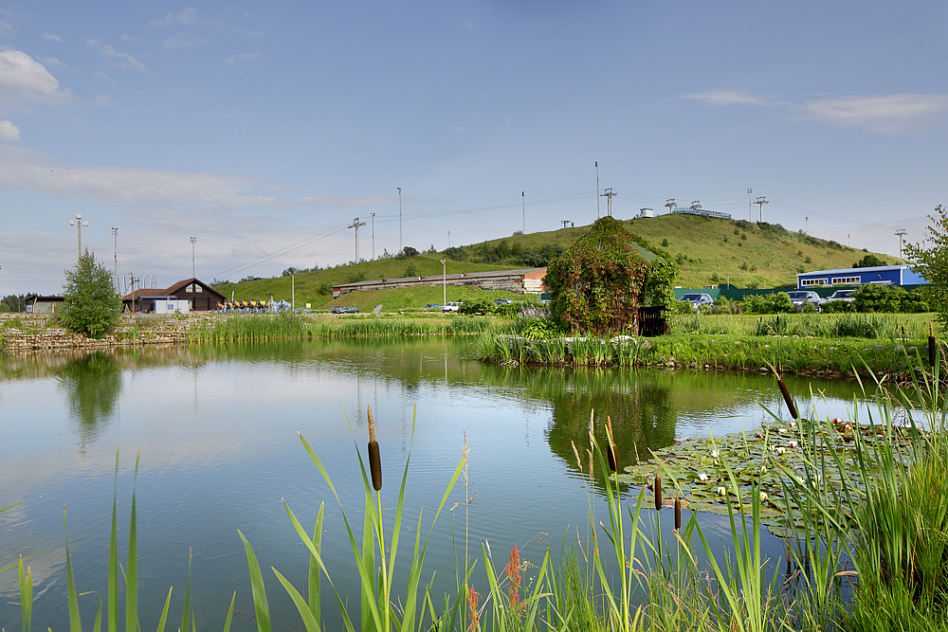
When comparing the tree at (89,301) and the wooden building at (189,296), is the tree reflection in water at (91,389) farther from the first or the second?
the wooden building at (189,296)

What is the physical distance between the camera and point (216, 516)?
14.8 ft

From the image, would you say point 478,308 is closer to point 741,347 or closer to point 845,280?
point 741,347

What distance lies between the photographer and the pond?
A: 3678 millimetres

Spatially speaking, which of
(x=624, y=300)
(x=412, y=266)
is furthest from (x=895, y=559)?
(x=412, y=266)

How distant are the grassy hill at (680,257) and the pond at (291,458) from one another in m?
44.8

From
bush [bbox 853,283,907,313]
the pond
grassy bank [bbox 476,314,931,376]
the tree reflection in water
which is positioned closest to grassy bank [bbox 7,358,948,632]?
the pond

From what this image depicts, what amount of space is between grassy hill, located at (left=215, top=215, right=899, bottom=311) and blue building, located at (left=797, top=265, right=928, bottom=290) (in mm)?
5441

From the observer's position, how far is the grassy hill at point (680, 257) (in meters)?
62.8

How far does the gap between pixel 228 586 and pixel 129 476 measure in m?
2.74

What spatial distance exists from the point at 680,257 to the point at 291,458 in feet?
200

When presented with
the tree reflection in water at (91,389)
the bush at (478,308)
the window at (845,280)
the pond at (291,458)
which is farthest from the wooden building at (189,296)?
the window at (845,280)

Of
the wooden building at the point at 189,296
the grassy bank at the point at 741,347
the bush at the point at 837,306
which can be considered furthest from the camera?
the wooden building at the point at 189,296

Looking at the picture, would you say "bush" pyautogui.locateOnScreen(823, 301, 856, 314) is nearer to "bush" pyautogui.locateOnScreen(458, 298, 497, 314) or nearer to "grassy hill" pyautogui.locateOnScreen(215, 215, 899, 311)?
"bush" pyautogui.locateOnScreen(458, 298, 497, 314)

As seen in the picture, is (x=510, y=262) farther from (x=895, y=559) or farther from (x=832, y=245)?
(x=895, y=559)
